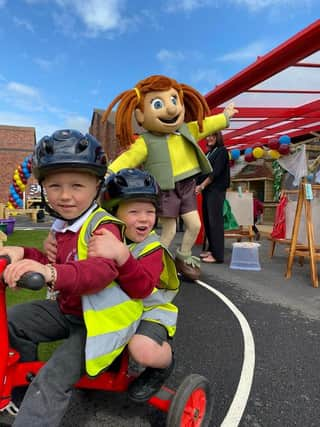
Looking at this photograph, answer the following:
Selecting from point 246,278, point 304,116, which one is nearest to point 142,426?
point 246,278

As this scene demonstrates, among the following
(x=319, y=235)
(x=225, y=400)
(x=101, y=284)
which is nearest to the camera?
(x=101, y=284)

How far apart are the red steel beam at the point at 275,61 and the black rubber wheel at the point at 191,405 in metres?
3.40

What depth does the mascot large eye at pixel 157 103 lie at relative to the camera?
3.49 meters

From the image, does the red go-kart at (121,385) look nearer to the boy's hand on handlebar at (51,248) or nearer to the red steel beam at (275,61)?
the boy's hand on handlebar at (51,248)

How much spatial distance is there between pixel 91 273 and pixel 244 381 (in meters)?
1.32

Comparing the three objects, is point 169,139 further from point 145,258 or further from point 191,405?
point 191,405

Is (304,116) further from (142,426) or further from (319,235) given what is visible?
(142,426)

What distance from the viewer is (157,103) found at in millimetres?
3490

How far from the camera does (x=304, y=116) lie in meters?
7.35

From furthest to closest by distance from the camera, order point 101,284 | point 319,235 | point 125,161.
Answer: point 319,235 < point 125,161 < point 101,284

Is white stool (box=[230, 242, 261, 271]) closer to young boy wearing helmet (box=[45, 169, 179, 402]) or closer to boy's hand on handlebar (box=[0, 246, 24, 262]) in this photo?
young boy wearing helmet (box=[45, 169, 179, 402])

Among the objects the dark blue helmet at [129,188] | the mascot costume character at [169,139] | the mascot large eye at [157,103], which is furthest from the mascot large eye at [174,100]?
the dark blue helmet at [129,188]

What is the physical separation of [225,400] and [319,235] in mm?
3574

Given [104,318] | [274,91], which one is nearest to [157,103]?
[104,318]
